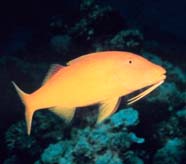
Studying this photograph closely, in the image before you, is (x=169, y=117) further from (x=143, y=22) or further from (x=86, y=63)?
(x=143, y=22)

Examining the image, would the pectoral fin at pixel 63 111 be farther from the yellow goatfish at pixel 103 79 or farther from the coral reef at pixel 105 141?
the coral reef at pixel 105 141

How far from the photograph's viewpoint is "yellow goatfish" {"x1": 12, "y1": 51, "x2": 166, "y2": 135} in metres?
1.59

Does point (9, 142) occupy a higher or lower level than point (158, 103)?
lower

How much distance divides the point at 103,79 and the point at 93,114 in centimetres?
271

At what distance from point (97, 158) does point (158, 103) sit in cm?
163

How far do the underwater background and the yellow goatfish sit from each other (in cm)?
217

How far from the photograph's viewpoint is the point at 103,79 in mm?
A: 1617

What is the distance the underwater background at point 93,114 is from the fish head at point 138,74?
227 cm

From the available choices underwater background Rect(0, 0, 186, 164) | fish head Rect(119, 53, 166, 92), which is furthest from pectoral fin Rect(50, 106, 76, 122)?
underwater background Rect(0, 0, 186, 164)

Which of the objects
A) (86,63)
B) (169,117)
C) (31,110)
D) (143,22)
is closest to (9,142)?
(169,117)

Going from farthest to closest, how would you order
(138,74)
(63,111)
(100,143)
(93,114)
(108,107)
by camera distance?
(93,114)
(100,143)
(63,111)
(108,107)
(138,74)

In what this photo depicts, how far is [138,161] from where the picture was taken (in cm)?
401

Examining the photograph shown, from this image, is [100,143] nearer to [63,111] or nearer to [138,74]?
[63,111]

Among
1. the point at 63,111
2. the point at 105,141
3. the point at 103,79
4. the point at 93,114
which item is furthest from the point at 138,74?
the point at 93,114
